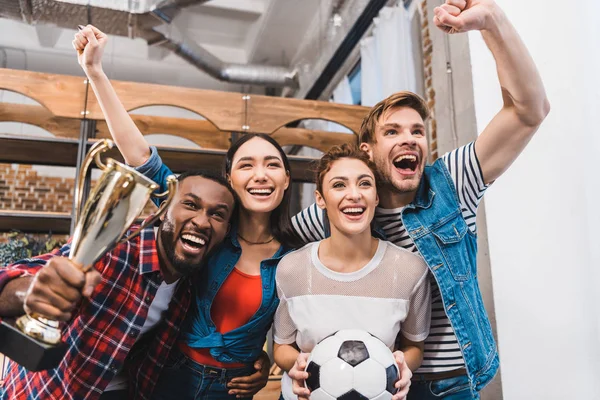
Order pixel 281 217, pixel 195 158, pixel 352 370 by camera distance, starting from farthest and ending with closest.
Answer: pixel 195 158 < pixel 281 217 < pixel 352 370

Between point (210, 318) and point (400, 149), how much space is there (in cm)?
87

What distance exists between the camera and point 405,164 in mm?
1671

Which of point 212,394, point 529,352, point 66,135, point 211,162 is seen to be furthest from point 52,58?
point 529,352

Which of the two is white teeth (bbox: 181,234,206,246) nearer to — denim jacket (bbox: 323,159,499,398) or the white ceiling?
denim jacket (bbox: 323,159,499,398)

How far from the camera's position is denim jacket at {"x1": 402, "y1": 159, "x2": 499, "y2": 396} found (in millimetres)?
1477

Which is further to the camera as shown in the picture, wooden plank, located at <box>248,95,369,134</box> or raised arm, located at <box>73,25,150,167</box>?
wooden plank, located at <box>248,95,369,134</box>

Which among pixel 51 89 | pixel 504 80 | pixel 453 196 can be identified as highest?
pixel 51 89

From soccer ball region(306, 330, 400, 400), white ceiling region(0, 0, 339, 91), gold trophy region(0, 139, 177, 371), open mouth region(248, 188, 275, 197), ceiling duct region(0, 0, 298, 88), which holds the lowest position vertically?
soccer ball region(306, 330, 400, 400)

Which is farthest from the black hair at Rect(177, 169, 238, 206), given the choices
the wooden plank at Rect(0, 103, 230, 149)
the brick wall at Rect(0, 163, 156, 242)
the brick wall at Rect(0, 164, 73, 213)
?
the brick wall at Rect(0, 164, 73, 213)

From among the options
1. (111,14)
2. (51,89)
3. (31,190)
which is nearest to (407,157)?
(51,89)

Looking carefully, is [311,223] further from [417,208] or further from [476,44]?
[476,44]

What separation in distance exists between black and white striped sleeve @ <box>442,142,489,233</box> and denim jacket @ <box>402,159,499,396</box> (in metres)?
0.02

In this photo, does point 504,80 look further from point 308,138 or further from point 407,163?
point 308,138

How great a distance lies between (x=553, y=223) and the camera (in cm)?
251
